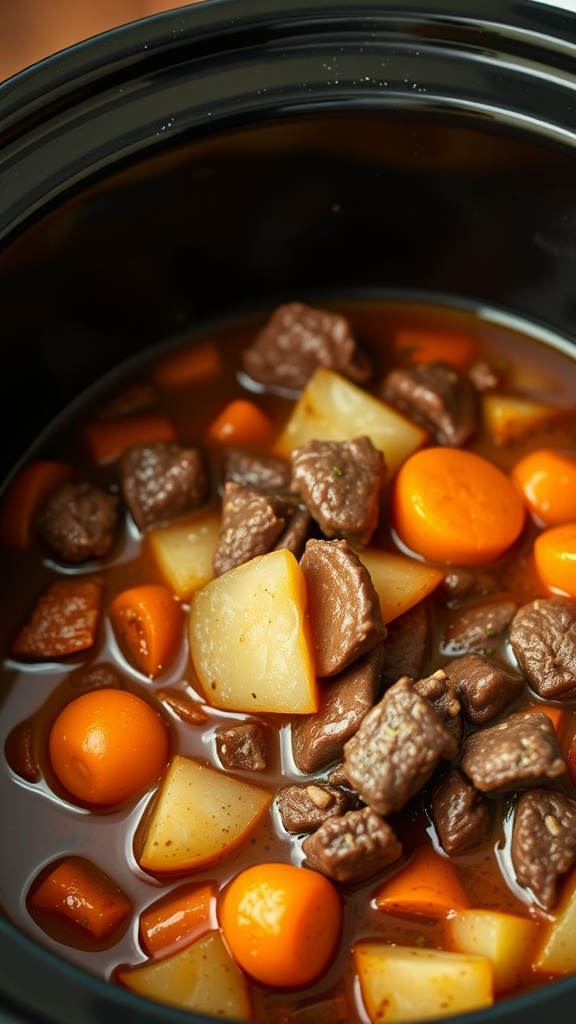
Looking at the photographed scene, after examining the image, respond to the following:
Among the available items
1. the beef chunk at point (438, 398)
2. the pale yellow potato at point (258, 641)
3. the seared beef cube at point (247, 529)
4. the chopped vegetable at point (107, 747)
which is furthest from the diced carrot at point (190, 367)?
the chopped vegetable at point (107, 747)

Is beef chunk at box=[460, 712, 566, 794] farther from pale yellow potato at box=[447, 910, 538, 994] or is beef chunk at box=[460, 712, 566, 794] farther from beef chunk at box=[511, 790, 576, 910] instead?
pale yellow potato at box=[447, 910, 538, 994]

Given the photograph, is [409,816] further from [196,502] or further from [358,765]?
[196,502]

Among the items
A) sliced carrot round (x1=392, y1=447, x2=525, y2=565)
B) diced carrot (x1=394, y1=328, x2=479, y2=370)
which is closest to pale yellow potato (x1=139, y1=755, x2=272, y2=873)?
sliced carrot round (x1=392, y1=447, x2=525, y2=565)

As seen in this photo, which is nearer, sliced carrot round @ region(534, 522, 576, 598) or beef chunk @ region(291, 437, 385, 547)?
beef chunk @ region(291, 437, 385, 547)

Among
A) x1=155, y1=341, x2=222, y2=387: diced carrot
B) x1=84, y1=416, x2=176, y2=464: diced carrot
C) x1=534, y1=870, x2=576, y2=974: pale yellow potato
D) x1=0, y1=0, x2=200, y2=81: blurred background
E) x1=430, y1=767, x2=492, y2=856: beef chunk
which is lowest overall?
x1=534, y1=870, x2=576, y2=974: pale yellow potato

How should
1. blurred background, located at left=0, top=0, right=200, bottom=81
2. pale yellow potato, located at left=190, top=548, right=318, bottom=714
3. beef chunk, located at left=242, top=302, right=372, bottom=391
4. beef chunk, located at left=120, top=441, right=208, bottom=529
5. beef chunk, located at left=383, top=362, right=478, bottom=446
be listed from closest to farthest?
pale yellow potato, located at left=190, top=548, right=318, bottom=714
beef chunk, located at left=120, top=441, right=208, bottom=529
beef chunk, located at left=383, top=362, right=478, bottom=446
beef chunk, located at left=242, top=302, right=372, bottom=391
blurred background, located at left=0, top=0, right=200, bottom=81

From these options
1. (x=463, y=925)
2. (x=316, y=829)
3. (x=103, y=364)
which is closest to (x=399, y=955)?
(x=463, y=925)
